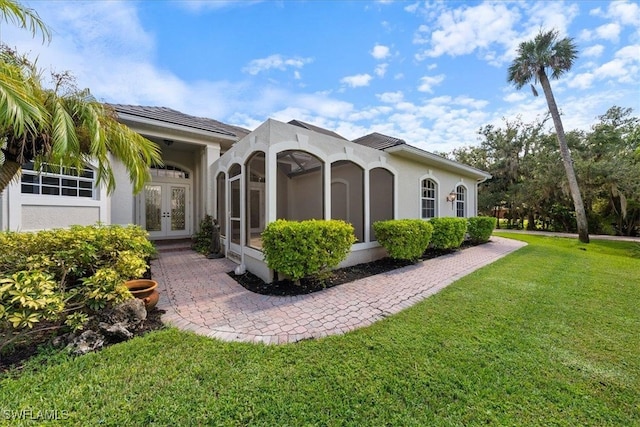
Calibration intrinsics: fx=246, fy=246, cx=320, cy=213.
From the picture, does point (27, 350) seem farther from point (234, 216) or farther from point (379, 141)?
point (379, 141)

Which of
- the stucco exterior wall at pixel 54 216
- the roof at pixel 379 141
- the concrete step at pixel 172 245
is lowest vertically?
the concrete step at pixel 172 245

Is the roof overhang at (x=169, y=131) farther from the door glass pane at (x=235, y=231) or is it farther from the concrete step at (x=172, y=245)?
the concrete step at (x=172, y=245)

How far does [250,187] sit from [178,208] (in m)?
4.92

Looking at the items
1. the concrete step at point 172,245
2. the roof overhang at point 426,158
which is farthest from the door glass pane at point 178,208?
the roof overhang at point 426,158

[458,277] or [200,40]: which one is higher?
[200,40]

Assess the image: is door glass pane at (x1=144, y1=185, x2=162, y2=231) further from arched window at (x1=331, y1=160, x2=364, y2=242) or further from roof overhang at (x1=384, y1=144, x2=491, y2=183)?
roof overhang at (x1=384, y1=144, x2=491, y2=183)

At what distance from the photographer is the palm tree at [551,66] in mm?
13000

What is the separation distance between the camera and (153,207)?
10.2 m

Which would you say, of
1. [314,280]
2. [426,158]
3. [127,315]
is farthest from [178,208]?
[426,158]

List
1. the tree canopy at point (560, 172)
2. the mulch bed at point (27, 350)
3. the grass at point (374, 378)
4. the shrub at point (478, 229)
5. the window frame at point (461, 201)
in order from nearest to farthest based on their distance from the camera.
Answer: the grass at point (374, 378) < the mulch bed at point (27, 350) < the shrub at point (478, 229) < the window frame at point (461, 201) < the tree canopy at point (560, 172)

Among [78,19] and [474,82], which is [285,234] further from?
[474,82]

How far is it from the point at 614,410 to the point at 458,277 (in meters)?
4.11

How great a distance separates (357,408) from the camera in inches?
84.3

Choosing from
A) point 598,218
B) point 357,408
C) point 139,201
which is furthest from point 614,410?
point 598,218
